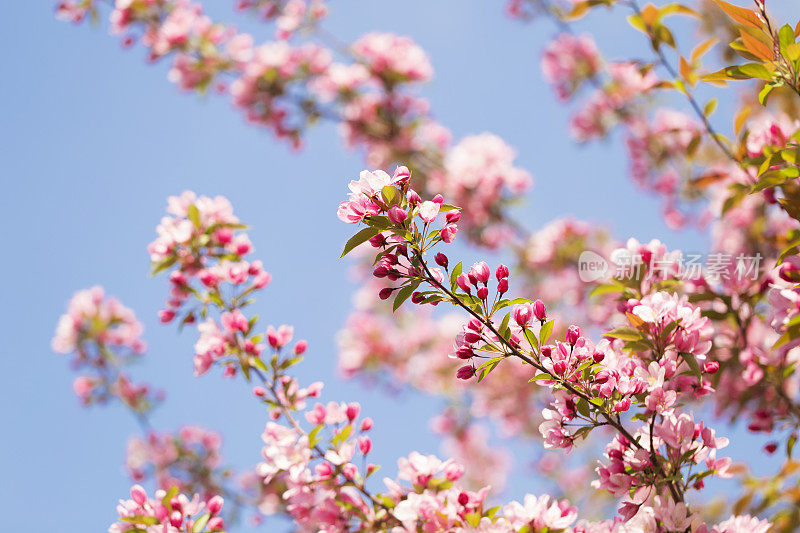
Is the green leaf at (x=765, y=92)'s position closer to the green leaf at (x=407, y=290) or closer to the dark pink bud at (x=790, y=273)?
the dark pink bud at (x=790, y=273)

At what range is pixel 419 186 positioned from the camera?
196 inches

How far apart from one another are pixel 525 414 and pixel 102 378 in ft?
12.3

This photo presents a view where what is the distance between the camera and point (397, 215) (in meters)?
1.16

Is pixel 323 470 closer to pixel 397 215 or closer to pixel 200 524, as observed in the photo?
pixel 200 524

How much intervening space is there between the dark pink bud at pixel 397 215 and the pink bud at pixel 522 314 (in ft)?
1.04

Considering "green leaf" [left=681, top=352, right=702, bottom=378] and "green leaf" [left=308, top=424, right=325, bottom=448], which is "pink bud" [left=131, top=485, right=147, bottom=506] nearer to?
"green leaf" [left=308, top=424, right=325, bottom=448]

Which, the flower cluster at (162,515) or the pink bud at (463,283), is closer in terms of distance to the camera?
the pink bud at (463,283)

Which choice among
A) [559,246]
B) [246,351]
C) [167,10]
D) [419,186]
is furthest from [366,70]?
[246,351]

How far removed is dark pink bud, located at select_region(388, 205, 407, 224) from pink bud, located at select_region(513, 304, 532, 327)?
12.4 inches

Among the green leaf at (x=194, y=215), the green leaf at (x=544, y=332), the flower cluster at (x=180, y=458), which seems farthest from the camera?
the flower cluster at (x=180, y=458)

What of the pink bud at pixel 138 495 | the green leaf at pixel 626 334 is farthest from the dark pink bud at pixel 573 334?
the pink bud at pixel 138 495

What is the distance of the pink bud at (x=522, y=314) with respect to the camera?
123 cm

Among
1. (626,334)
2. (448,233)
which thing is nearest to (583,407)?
(626,334)

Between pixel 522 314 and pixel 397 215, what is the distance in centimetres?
34
